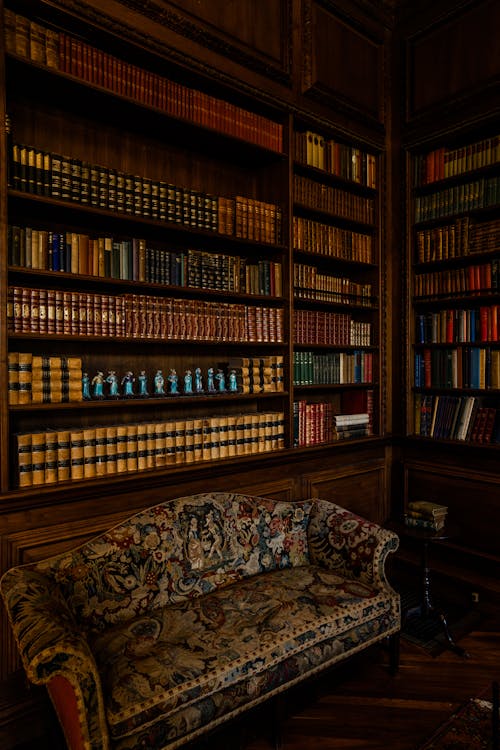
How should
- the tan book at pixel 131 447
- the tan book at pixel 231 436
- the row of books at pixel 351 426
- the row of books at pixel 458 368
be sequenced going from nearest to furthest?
the tan book at pixel 131 447 < the tan book at pixel 231 436 < the row of books at pixel 458 368 < the row of books at pixel 351 426

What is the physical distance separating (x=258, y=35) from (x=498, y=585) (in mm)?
3306

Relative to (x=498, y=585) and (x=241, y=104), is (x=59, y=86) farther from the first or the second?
(x=498, y=585)

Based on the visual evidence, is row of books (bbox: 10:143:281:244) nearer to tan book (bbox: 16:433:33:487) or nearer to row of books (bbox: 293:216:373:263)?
row of books (bbox: 293:216:373:263)

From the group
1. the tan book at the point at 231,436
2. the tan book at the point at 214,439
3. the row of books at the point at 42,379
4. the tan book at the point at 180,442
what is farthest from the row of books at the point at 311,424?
the row of books at the point at 42,379

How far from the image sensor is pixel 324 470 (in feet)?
10.4

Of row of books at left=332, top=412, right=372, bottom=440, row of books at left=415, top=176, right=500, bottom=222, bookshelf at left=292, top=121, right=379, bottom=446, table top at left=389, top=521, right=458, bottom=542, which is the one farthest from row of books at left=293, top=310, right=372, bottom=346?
table top at left=389, top=521, right=458, bottom=542

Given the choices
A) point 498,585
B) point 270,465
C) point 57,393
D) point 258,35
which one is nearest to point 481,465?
point 498,585

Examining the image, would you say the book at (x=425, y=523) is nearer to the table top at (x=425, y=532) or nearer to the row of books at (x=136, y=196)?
the table top at (x=425, y=532)

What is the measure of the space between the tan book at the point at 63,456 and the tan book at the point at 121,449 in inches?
8.5

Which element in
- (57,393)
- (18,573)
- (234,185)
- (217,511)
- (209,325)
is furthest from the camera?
(234,185)

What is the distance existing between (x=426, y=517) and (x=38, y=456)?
1.94 meters

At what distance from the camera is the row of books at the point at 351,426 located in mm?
3289

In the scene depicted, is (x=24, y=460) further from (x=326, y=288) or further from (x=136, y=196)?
(x=326, y=288)

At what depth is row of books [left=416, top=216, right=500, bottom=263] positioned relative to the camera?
10.0 feet
